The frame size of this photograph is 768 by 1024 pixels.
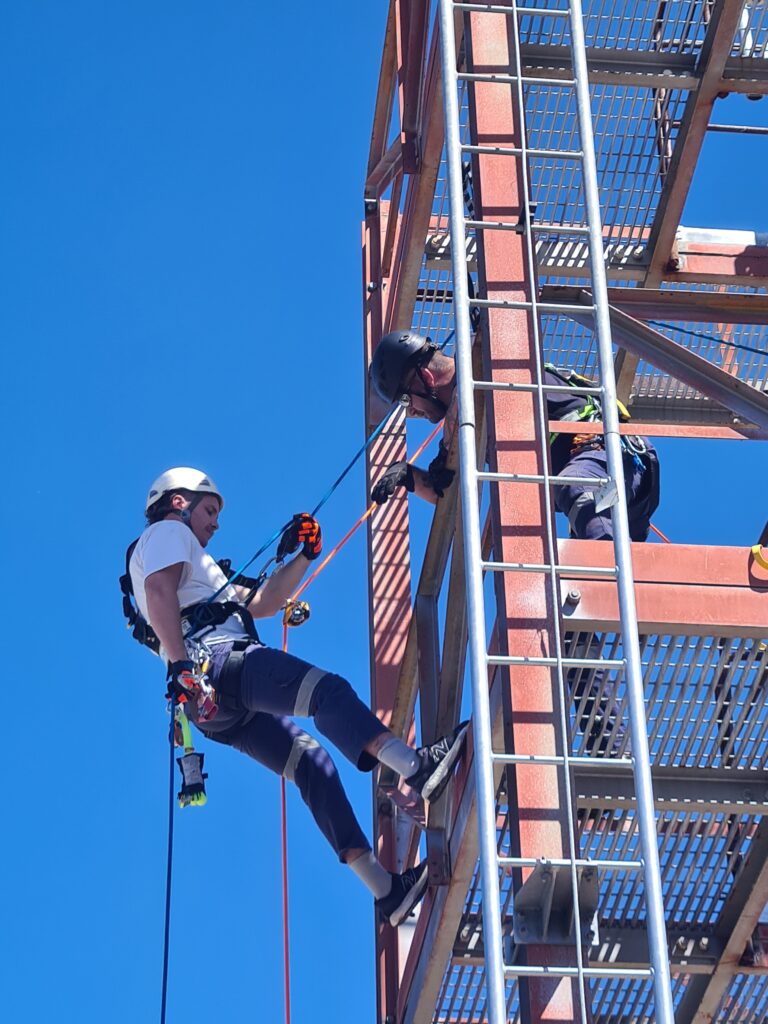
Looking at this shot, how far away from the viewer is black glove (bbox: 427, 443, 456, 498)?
9.61 m

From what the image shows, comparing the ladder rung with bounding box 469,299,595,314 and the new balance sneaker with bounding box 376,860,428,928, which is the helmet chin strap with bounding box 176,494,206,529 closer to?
the new balance sneaker with bounding box 376,860,428,928

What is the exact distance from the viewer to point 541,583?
23.8ft

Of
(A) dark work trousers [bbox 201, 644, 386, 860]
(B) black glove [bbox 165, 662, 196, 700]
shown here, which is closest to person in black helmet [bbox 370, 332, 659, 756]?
(A) dark work trousers [bbox 201, 644, 386, 860]

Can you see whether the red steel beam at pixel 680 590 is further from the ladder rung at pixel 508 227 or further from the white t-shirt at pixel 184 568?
the white t-shirt at pixel 184 568

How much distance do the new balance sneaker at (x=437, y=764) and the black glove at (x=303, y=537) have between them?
1.93 m

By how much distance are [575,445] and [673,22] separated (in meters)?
2.91

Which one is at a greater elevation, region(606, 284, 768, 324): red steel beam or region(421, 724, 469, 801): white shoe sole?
region(606, 284, 768, 324): red steel beam

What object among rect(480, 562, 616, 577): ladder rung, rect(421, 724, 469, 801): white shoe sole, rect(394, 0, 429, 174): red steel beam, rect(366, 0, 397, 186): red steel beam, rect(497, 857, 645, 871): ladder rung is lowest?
rect(497, 857, 645, 871): ladder rung

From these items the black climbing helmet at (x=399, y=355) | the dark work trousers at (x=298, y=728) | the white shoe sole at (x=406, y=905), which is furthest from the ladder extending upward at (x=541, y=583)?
the black climbing helmet at (x=399, y=355)

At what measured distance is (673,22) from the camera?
10.4m

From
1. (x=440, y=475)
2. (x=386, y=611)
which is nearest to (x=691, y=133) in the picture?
(x=440, y=475)

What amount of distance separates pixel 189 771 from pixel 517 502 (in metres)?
2.46

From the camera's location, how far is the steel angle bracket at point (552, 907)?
21.6 ft

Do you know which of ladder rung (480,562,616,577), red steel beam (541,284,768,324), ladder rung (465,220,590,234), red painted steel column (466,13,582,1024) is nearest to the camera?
red painted steel column (466,13,582,1024)
